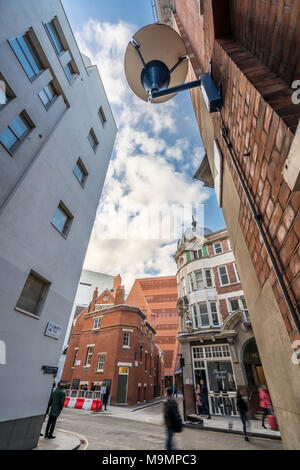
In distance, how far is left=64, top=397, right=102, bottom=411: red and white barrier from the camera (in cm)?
1708

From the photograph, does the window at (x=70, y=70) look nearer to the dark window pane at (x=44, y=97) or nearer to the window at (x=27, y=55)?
the window at (x=27, y=55)

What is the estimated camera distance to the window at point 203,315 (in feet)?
59.9

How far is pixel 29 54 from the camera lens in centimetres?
839

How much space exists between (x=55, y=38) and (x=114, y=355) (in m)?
26.0

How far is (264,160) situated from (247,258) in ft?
4.34

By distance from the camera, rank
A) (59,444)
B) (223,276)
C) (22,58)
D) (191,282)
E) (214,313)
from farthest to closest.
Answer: (191,282)
(223,276)
(214,313)
(22,58)
(59,444)

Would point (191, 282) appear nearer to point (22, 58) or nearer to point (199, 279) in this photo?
point (199, 279)

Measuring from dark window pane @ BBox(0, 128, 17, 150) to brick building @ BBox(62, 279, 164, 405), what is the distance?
72.9 ft

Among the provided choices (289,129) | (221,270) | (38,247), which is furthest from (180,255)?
(289,129)

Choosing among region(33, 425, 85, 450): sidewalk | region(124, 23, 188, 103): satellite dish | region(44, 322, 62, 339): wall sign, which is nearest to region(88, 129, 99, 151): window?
region(44, 322, 62, 339): wall sign

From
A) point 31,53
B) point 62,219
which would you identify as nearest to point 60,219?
point 62,219

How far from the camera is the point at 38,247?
24.6 feet

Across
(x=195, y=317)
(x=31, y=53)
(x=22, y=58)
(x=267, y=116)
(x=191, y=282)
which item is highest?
(x=31, y=53)

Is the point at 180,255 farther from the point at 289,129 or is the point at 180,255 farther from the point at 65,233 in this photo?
the point at 289,129
